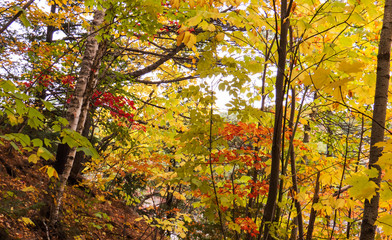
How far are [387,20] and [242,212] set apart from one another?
3.68 metres

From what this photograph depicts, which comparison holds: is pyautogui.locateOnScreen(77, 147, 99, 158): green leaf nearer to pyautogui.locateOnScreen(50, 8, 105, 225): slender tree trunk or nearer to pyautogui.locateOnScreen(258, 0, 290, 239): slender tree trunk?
pyautogui.locateOnScreen(258, 0, 290, 239): slender tree trunk

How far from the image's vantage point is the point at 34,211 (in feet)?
12.8

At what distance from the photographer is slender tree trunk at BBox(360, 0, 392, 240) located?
1387mm

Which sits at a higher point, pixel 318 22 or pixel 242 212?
pixel 318 22

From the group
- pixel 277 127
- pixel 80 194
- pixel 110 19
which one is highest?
pixel 110 19

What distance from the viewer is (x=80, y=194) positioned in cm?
634

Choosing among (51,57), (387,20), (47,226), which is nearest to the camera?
(387,20)

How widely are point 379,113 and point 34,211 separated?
4512 mm

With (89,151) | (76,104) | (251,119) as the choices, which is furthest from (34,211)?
(251,119)

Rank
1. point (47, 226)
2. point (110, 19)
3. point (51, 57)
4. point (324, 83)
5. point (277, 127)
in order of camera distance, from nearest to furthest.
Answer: point (324, 83) < point (277, 127) < point (110, 19) < point (47, 226) < point (51, 57)

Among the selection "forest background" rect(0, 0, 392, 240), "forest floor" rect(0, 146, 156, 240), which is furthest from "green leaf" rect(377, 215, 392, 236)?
"forest floor" rect(0, 146, 156, 240)

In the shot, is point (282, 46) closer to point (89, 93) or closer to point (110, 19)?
point (110, 19)

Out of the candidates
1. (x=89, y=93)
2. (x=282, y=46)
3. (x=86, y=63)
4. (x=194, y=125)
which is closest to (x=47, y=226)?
(x=89, y=93)

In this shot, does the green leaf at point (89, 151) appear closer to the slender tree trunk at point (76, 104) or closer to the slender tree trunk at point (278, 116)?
the slender tree trunk at point (278, 116)
